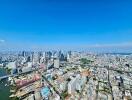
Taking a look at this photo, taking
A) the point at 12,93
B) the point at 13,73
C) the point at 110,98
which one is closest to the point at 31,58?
the point at 13,73

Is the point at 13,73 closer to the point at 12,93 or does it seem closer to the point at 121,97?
the point at 12,93

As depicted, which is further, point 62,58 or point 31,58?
point 62,58

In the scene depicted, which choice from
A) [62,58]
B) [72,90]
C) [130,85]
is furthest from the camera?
[62,58]

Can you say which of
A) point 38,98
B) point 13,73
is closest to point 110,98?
point 38,98

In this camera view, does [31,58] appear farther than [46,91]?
Yes

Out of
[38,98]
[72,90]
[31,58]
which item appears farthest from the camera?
[31,58]

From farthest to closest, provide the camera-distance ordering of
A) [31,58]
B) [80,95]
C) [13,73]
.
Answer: [31,58] < [13,73] < [80,95]

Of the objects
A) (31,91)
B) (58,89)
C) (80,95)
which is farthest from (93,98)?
(31,91)

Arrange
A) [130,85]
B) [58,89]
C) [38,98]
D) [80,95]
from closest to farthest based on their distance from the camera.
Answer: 1. [38,98]
2. [80,95]
3. [58,89]
4. [130,85]

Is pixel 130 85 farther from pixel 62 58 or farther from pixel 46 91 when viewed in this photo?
pixel 62 58
